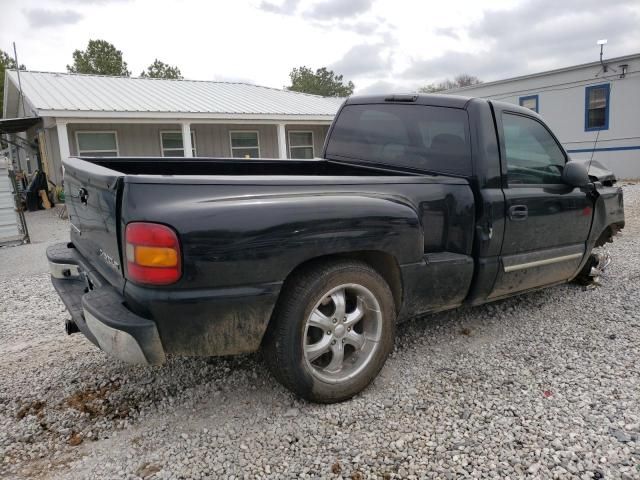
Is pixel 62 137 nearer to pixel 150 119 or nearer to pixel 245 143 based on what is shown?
pixel 150 119

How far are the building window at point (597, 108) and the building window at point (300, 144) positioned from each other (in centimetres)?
978

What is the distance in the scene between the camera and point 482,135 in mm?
3375

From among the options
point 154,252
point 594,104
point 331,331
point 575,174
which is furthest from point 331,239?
point 594,104

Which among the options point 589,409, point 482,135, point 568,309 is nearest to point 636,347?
point 568,309

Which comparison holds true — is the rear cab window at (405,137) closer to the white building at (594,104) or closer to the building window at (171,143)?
the building window at (171,143)

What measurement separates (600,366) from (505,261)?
0.90 metres

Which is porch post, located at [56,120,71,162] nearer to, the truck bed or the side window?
the truck bed

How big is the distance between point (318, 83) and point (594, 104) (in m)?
49.3

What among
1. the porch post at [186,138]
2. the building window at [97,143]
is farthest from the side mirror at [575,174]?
the building window at [97,143]

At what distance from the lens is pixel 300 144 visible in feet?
61.0

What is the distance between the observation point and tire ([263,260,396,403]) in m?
2.52

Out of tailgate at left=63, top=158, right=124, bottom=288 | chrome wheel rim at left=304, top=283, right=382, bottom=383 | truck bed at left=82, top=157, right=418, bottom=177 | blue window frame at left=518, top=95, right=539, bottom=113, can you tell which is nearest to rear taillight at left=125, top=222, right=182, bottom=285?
tailgate at left=63, top=158, right=124, bottom=288

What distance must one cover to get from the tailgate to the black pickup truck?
0.01m

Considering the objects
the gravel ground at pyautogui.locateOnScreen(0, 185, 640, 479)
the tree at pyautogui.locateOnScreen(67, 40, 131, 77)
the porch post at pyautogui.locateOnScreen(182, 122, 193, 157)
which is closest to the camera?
the gravel ground at pyautogui.locateOnScreen(0, 185, 640, 479)
